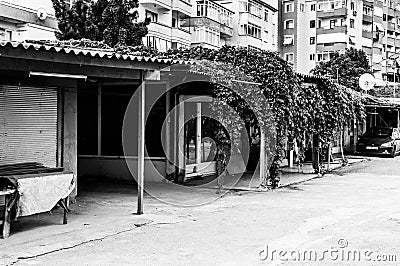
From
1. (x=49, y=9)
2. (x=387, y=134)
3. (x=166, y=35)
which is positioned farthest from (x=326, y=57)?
(x=49, y=9)

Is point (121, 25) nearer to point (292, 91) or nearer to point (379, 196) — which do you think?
point (292, 91)

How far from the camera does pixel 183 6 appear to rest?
42219 mm

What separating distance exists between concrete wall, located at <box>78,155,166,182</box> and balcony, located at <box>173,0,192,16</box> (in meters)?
26.5

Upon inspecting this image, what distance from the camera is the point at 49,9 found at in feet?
75.4

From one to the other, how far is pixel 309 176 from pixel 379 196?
4272 millimetres

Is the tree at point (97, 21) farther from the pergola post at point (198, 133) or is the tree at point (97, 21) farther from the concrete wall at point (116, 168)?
the pergola post at point (198, 133)

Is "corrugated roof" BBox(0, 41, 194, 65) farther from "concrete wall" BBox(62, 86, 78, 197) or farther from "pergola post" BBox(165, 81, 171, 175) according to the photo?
"pergola post" BBox(165, 81, 171, 175)

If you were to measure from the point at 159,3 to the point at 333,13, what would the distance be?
27368mm

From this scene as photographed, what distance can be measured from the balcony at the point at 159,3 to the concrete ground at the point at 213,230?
25.5 m

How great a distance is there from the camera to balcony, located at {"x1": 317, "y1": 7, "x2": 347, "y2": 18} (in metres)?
58.9

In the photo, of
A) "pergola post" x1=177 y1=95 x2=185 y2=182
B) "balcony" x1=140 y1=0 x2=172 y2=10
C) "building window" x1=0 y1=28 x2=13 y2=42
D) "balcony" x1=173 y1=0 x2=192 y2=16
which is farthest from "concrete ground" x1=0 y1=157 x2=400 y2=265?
"balcony" x1=173 y1=0 x2=192 y2=16

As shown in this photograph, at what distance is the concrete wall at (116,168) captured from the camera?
1548 centimetres

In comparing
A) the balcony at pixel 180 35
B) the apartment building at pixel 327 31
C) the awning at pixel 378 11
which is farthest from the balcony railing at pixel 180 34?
the awning at pixel 378 11

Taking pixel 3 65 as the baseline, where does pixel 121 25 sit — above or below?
above
